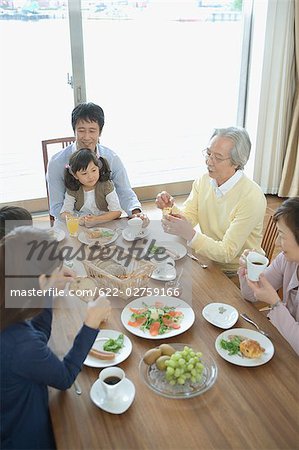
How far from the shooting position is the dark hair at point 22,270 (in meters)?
1.18

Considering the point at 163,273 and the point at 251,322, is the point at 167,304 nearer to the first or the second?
the point at 163,273

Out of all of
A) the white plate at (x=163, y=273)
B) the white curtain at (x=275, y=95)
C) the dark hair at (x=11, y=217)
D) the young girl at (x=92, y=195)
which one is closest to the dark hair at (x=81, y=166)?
the young girl at (x=92, y=195)

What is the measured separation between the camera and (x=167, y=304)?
163cm

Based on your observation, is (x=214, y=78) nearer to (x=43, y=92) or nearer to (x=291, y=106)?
(x=291, y=106)

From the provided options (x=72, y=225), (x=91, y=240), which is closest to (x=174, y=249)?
(x=91, y=240)

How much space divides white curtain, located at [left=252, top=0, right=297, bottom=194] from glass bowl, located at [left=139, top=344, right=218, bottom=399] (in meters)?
3.48

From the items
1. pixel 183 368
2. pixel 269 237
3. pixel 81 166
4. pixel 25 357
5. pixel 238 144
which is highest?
pixel 238 144

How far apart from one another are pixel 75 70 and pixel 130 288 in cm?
272

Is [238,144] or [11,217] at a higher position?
[238,144]

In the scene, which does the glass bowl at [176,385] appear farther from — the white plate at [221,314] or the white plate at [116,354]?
the white plate at [221,314]

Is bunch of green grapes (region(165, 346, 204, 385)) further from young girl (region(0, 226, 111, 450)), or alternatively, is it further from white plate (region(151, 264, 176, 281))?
white plate (region(151, 264, 176, 281))

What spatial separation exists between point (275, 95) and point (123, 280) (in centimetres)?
328

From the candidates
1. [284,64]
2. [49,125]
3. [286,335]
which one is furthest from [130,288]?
[284,64]

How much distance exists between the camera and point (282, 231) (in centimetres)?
161
